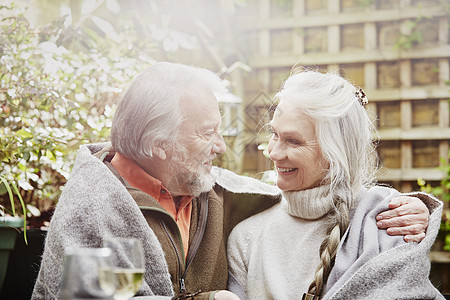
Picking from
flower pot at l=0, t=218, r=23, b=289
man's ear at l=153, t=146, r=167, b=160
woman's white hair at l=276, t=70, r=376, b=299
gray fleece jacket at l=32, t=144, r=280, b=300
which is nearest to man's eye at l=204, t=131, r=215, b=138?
man's ear at l=153, t=146, r=167, b=160

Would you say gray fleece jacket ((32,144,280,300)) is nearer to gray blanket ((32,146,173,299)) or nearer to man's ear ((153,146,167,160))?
gray blanket ((32,146,173,299))

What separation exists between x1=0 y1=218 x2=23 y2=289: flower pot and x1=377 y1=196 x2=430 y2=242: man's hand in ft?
5.16

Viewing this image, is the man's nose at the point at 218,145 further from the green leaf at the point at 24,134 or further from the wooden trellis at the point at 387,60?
the wooden trellis at the point at 387,60

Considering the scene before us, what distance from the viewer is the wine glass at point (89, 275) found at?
2.94ft

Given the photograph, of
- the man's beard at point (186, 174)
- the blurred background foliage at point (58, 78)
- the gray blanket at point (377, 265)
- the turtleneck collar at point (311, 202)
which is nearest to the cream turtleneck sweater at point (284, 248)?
the turtleneck collar at point (311, 202)

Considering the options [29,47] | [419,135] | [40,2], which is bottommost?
[419,135]

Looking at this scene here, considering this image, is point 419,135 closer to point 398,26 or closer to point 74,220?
point 398,26

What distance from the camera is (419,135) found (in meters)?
4.32

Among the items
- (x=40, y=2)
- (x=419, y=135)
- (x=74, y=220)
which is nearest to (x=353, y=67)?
(x=419, y=135)

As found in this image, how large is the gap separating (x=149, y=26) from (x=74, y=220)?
85.2 inches

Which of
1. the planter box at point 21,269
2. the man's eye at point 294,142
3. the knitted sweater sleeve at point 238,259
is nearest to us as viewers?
the man's eye at point 294,142

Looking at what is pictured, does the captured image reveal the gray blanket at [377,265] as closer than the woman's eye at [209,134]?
Yes

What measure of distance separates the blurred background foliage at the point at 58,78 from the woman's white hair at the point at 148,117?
617mm

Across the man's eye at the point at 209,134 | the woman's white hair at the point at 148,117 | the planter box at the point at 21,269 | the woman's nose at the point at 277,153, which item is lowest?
the planter box at the point at 21,269
